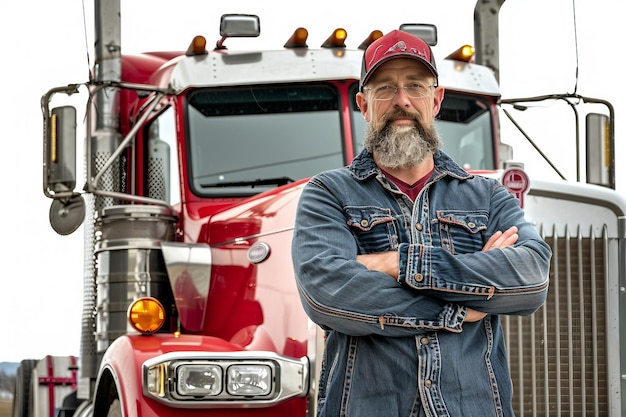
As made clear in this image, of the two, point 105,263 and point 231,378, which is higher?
point 105,263

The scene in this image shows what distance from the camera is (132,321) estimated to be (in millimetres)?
4805

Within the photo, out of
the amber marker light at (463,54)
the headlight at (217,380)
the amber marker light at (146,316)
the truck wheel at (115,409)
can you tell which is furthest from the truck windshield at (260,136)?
the headlight at (217,380)

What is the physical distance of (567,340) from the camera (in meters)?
4.62

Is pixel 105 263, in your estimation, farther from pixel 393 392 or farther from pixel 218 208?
pixel 393 392

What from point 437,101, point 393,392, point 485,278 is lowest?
point 393,392

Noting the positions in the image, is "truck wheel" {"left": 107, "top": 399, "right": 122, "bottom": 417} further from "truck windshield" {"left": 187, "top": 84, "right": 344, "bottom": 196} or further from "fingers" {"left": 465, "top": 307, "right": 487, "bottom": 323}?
"fingers" {"left": 465, "top": 307, "right": 487, "bottom": 323}

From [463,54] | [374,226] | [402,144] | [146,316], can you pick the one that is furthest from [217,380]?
[463,54]

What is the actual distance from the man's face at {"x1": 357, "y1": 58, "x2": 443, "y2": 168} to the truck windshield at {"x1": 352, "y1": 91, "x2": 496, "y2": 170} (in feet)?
9.76

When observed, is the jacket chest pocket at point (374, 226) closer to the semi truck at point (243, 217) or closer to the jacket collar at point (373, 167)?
the jacket collar at point (373, 167)

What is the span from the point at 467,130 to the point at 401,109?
10.7 feet

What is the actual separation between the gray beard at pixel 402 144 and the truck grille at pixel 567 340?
1729 mm

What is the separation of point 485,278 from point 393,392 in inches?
15.4

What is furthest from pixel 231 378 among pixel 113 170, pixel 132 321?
pixel 113 170

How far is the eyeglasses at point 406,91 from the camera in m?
2.99
